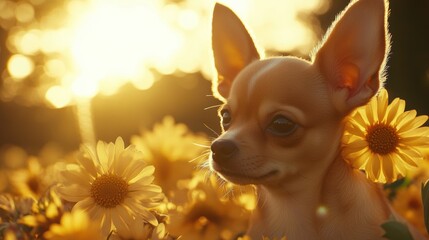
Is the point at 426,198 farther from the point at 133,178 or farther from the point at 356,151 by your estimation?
the point at 133,178

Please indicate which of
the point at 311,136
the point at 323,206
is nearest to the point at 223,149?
the point at 311,136

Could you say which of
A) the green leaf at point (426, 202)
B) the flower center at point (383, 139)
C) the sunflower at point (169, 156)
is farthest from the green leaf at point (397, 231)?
the sunflower at point (169, 156)

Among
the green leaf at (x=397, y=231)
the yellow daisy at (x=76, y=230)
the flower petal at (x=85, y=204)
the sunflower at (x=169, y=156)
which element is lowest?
the sunflower at (x=169, y=156)

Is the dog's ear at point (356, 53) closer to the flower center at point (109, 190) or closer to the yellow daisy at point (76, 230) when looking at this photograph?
the flower center at point (109, 190)

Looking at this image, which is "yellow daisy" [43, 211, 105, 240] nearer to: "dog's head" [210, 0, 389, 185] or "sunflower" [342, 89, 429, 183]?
"dog's head" [210, 0, 389, 185]

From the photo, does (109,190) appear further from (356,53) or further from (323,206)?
(356,53)

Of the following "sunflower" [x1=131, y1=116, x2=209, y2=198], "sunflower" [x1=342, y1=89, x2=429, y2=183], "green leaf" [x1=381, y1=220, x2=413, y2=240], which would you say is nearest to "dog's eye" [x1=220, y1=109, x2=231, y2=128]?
"sunflower" [x1=131, y1=116, x2=209, y2=198]
